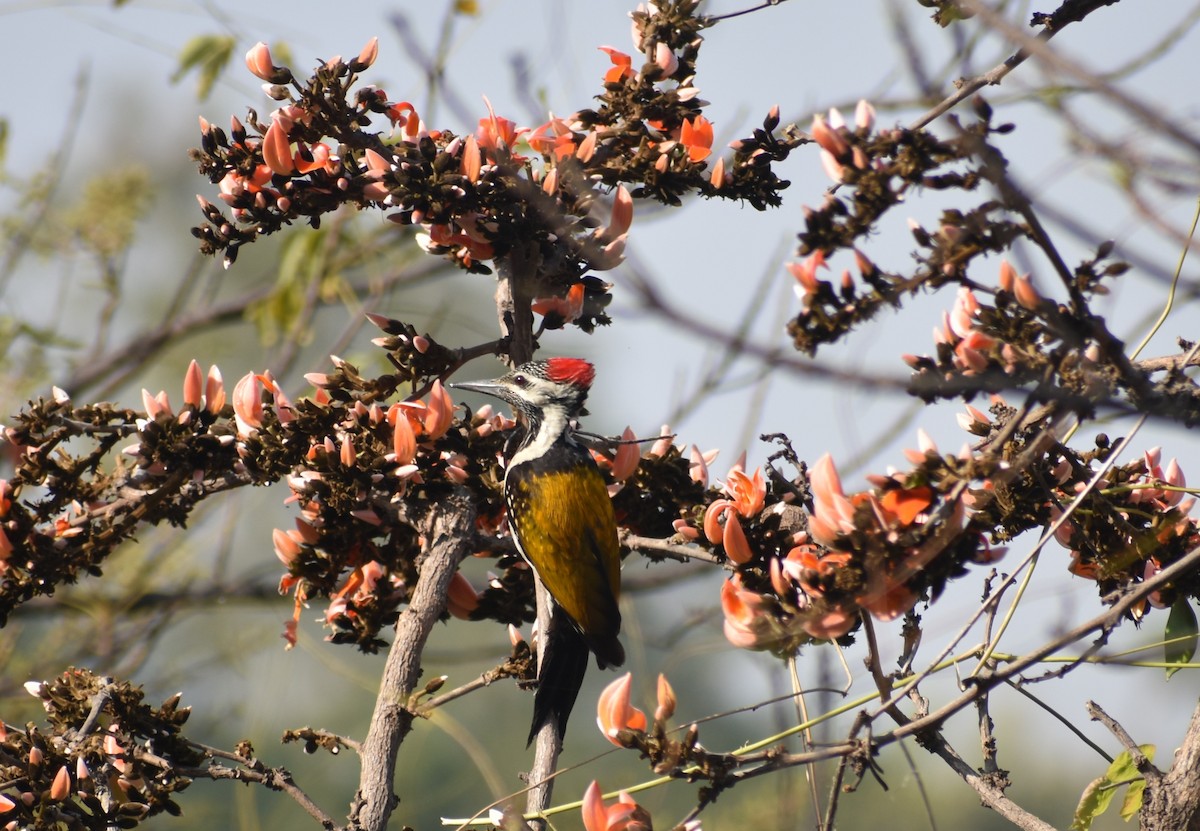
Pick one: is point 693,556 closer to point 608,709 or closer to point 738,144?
point 608,709

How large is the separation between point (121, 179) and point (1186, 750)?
5.35m

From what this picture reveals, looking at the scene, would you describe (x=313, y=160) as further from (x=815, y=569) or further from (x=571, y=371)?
(x=815, y=569)

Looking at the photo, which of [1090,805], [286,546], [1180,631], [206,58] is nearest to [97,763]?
[286,546]

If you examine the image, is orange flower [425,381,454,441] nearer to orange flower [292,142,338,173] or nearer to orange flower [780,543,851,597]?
orange flower [292,142,338,173]

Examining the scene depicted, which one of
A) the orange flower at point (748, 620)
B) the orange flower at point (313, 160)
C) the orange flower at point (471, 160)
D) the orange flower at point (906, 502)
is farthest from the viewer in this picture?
the orange flower at point (313, 160)

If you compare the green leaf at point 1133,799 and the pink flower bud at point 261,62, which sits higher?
the pink flower bud at point 261,62

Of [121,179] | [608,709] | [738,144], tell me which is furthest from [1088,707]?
[121,179]

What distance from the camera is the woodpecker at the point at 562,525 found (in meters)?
2.58

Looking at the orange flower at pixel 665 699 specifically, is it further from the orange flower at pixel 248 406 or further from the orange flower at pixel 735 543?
the orange flower at pixel 248 406

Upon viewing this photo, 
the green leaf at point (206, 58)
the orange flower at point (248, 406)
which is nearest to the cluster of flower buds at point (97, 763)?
the orange flower at point (248, 406)

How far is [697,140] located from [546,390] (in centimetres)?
75

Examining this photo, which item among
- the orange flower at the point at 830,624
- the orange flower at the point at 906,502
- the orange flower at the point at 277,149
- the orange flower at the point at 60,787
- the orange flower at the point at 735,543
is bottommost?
the orange flower at the point at 830,624

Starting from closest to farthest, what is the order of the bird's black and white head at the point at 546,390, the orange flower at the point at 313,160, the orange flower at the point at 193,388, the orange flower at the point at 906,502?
the orange flower at the point at 906,502, the orange flower at the point at 313,160, the orange flower at the point at 193,388, the bird's black and white head at the point at 546,390

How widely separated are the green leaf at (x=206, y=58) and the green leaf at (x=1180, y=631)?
3870mm
